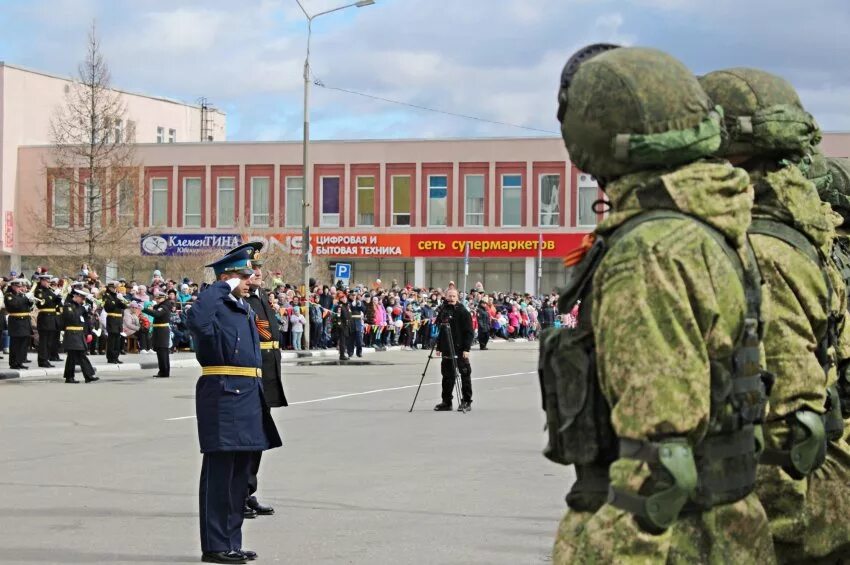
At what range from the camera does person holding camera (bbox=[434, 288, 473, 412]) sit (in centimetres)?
1895

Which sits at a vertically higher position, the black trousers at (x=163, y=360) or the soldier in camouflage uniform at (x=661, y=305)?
the soldier in camouflage uniform at (x=661, y=305)

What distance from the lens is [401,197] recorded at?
230ft

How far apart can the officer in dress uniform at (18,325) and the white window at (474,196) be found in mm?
43201

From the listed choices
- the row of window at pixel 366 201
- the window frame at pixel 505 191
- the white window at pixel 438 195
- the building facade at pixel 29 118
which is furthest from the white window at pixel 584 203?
the building facade at pixel 29 118

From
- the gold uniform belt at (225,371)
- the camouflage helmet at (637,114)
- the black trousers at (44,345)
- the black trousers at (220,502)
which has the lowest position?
the black trousers at (220,502)

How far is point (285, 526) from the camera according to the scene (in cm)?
969

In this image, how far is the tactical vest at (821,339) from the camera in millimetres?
4781

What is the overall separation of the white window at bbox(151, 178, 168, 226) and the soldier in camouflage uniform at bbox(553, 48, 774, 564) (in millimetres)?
69899

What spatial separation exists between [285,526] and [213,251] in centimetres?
5562

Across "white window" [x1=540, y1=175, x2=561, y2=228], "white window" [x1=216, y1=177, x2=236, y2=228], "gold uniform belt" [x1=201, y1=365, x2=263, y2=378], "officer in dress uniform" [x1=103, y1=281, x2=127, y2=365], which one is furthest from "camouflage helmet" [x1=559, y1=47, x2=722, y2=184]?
"white window" [x1=216, y1=177, x2=236, y2=228]

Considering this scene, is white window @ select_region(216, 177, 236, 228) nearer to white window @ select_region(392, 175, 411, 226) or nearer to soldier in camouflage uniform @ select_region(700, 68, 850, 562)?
white window @ select_region(392, 175, 411, 226)

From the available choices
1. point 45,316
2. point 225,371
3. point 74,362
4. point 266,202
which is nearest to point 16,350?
point 45,316

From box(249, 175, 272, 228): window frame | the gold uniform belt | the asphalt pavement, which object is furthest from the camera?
box(249, 175, 272, 228): window frame

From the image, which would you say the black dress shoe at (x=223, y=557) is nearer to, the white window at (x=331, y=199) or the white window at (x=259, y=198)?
the white window at (x=331, y=199)
